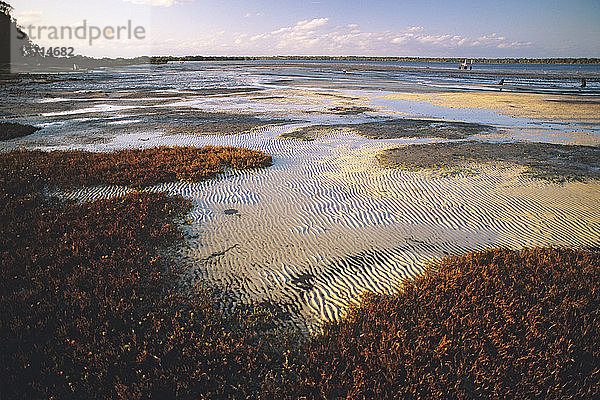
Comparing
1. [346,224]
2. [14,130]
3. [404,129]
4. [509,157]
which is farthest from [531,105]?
[14,130]

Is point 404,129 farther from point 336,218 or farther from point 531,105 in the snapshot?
point 531,105

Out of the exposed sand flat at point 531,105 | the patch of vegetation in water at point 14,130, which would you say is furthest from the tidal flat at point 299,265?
the exposed sand flat at point 531,105

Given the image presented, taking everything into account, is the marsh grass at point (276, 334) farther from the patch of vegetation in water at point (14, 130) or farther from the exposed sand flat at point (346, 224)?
the patch of vegetation in water at point (14, 130)

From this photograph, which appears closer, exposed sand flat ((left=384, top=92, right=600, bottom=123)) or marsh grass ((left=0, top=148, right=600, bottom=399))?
marsh grass ((left=0, top=148, right=600, bottom=399))

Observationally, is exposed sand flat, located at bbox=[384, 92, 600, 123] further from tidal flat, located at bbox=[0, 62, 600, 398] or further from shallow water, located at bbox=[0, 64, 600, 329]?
tidal flat, located at bbox=[0, 62, 600, 398]

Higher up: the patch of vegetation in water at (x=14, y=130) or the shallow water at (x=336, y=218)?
the patch of vegetation in water at (x=14, y=130)

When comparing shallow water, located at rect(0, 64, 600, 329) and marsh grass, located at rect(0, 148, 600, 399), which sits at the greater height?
shallow water, located at rect(0, 64, 600, 329)

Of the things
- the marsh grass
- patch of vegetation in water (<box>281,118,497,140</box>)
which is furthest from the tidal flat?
patch of vegetation in water (<box>281,118,497,140</box>)

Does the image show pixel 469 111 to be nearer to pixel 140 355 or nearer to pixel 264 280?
pixel 264 280

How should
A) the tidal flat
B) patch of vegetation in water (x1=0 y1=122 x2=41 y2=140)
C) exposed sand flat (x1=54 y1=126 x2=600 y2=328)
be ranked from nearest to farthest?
1. the tidal flat
2. exposed sand flat (x1=54 y1=126 x2=600 y2=328)
3. patch of vegetation in water (x1=0 y1=122 x2=41 y2=140)
